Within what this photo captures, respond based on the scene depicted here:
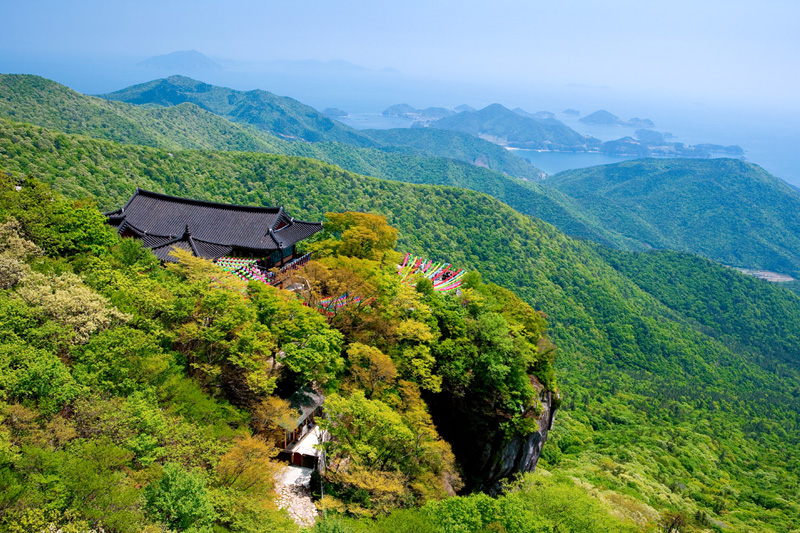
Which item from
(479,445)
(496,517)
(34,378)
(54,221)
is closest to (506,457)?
(479,445)

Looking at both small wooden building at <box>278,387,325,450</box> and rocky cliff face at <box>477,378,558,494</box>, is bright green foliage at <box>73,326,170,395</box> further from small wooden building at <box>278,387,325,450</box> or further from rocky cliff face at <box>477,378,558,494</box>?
rocky cliff face at <box>477,378,558,494</box>

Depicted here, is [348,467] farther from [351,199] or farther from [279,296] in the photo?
[351,199]

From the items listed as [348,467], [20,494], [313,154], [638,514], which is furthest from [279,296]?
[313,154]

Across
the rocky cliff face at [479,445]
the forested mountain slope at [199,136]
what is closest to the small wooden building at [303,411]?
the rocky cliff face at [479,445]

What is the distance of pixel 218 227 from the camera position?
3578 centimetres

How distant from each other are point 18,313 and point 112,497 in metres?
9.03

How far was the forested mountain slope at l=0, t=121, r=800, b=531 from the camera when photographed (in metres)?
45.1

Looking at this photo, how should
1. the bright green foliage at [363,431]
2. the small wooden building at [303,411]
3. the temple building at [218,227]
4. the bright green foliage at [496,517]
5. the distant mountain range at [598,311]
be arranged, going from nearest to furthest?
the bright green foliage at [496,517]
the bright green foliage at [363,431]
the small wooden building at [303,411]
the temple building at [218,227]
the distant mountain range at [598,311]

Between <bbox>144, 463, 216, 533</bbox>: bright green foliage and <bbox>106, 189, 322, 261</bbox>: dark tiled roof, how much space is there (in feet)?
66.9

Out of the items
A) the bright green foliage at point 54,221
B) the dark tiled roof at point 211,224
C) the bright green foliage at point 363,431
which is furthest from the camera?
the dark tiled roof at point 211,224

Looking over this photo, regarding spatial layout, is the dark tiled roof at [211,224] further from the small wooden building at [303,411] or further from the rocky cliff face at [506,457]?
the rocky cliff face at [506,457]

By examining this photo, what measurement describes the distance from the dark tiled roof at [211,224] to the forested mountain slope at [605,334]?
27863mm

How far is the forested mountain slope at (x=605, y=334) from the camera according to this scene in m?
45.1

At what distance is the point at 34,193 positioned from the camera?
25.9m
